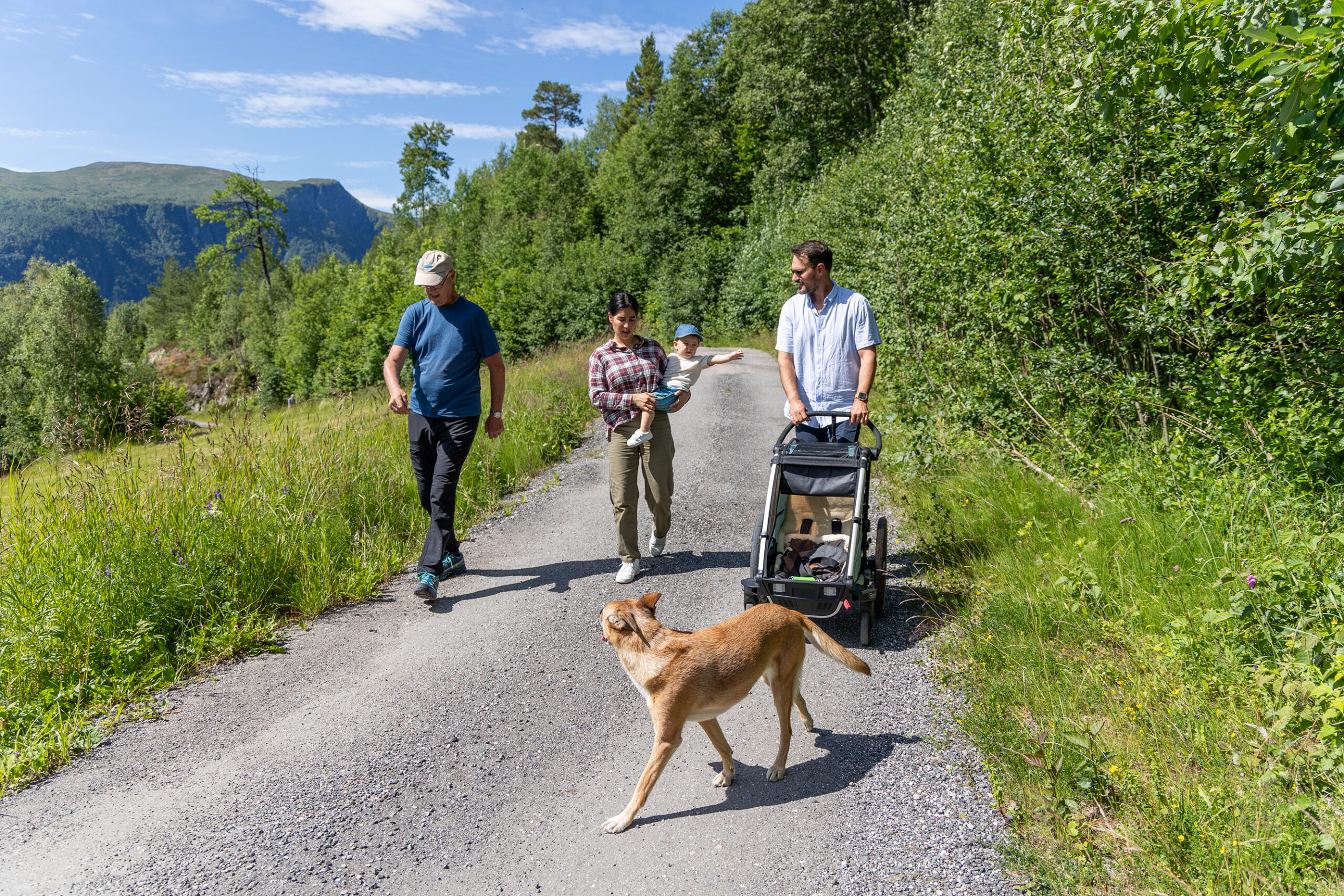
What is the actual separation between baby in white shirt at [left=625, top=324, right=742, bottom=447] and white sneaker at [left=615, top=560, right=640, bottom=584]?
1.02 metres

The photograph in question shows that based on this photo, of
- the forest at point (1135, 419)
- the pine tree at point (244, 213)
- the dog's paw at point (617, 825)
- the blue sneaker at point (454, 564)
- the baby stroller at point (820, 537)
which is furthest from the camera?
the pine tree at point (244, 213)

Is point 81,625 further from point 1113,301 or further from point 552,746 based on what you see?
point 1113,301

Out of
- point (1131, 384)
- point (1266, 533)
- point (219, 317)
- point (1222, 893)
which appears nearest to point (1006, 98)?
point (1131, 384)

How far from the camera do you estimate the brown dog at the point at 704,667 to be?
3.12m

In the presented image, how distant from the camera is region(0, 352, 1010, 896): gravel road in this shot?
288 centimetres

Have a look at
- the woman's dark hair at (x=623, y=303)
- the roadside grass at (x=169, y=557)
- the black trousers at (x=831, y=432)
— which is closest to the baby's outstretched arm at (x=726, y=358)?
the woman's dark hair at (x=623, y=303)

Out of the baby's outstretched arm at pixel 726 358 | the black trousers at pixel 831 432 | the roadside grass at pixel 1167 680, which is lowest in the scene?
the roadside grass at pixel 1167 680

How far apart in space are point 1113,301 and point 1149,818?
5001 millimetres

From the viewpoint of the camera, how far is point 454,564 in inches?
240

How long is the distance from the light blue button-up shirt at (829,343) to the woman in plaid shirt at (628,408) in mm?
961

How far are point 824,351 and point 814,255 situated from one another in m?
0.68

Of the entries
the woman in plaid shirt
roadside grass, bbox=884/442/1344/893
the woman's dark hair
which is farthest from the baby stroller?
the woman's dark hair

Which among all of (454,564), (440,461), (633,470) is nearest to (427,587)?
(454,564)

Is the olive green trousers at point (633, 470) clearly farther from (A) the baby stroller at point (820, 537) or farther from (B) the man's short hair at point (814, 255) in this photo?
(B) the man's short hair at point (814, 255)
